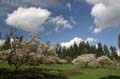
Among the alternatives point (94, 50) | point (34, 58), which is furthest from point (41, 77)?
point (94, 50)

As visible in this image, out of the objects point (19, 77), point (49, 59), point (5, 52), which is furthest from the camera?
point (49, 59)

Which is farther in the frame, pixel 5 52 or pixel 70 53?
pixel 70 53

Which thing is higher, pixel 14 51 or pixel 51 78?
pixel 14 51

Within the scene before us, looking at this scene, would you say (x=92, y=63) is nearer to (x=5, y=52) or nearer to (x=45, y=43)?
(x=45, y=43)

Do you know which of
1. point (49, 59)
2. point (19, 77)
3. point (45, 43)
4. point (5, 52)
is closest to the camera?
point (19, 77)

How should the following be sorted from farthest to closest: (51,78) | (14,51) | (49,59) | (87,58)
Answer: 1. (87,58)
2. (49,59)
3. (14,51)
4. (51,78)

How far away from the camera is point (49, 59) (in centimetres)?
7425

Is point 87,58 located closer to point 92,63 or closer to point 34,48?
point 92,63

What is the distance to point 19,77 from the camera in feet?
145

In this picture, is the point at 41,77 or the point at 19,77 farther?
the point at 41,77

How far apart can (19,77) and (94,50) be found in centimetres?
11053

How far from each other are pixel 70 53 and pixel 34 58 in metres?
94.5

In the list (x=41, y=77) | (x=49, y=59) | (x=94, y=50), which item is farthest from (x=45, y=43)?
(x=94, y=50)

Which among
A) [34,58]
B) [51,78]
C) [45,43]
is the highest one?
[45,43]
